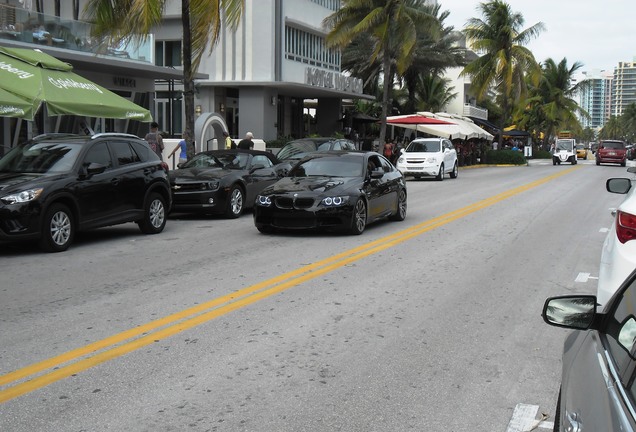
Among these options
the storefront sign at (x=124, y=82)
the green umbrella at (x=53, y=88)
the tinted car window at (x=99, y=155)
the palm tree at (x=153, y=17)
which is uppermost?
the palm tree at (x=153, y=17)

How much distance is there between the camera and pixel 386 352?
5.90 meters

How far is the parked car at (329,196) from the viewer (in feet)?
40.8

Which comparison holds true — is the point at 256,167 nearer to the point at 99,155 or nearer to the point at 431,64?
the point at 99,155

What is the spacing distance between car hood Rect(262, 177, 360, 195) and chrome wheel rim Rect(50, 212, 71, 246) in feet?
11.2

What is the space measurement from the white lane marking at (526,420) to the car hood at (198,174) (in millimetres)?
11505

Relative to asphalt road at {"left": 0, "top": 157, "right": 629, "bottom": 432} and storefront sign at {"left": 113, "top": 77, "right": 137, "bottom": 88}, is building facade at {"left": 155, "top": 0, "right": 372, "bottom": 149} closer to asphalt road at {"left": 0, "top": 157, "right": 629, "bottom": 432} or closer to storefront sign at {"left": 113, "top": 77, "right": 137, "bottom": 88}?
storefront sign at {"left": 113, "top": 77, "right": 137, "bottom": 88}

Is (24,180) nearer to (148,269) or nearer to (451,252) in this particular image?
(148,269)

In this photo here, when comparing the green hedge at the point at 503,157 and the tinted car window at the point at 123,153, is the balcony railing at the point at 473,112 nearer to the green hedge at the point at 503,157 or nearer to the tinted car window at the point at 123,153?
the green hedge at the point at 503,157

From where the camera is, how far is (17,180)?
10.8 m

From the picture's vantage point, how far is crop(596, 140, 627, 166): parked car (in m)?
50.1

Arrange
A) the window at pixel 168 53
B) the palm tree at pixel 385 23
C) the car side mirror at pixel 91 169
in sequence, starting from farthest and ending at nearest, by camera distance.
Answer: the window at pixel 168 53 → the palm tree at pixel 385 23 → the car side mirror at pixel 91 169

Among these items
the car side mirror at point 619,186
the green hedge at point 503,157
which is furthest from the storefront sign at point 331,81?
the car side mirror at point 619,186

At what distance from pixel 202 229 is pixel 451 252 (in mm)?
5224

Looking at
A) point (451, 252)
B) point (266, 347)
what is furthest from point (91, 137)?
point (266, 347)
